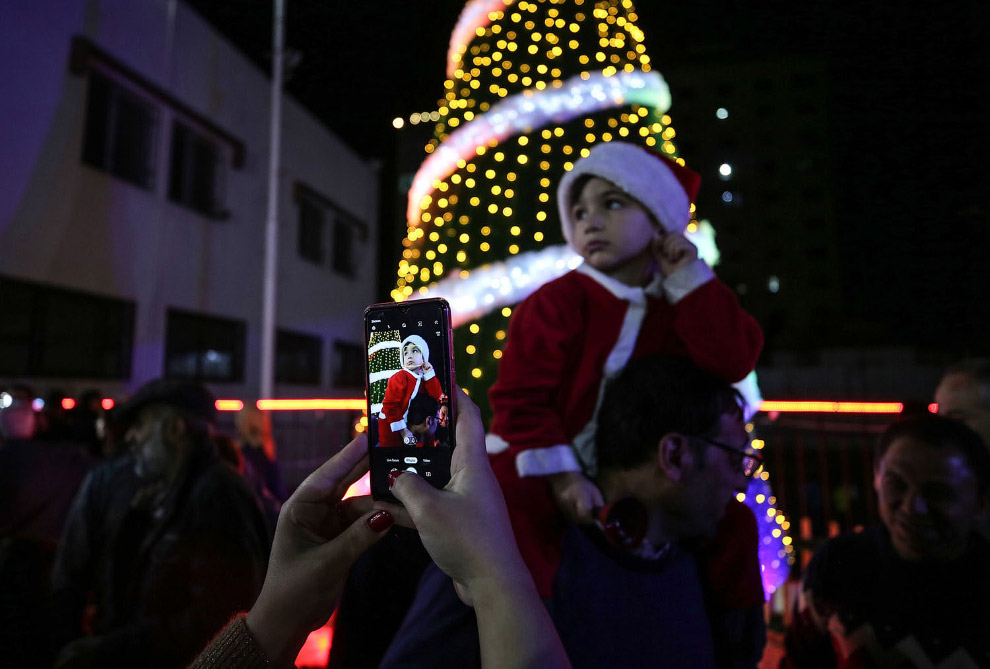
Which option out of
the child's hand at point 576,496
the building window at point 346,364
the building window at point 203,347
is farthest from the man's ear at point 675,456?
the building window at point 346,364

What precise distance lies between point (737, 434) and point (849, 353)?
983 inches

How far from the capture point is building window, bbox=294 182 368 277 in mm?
14375

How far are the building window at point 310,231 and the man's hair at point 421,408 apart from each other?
14028 mm

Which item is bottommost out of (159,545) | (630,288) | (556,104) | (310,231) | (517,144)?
(159,545)

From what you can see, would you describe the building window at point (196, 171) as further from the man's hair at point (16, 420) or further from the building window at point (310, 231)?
the man's hair at point (16, 420)

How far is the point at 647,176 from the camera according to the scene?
233cm

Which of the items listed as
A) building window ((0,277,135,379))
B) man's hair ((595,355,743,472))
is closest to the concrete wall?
building window ((0,277,135,379))

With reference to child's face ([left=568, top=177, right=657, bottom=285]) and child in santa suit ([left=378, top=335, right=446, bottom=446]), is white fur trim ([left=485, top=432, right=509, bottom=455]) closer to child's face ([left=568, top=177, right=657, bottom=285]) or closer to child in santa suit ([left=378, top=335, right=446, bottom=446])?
child's face ([left=568, top=177, right=657, bottom=285])

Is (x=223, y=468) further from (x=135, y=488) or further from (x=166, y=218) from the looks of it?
(x=166, y=218)

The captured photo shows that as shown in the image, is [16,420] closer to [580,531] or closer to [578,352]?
[578,352]

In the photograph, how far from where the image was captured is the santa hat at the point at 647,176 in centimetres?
230

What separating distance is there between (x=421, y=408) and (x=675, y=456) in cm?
85

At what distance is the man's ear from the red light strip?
235 centimetres

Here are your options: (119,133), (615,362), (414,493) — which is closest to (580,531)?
(615,362)
